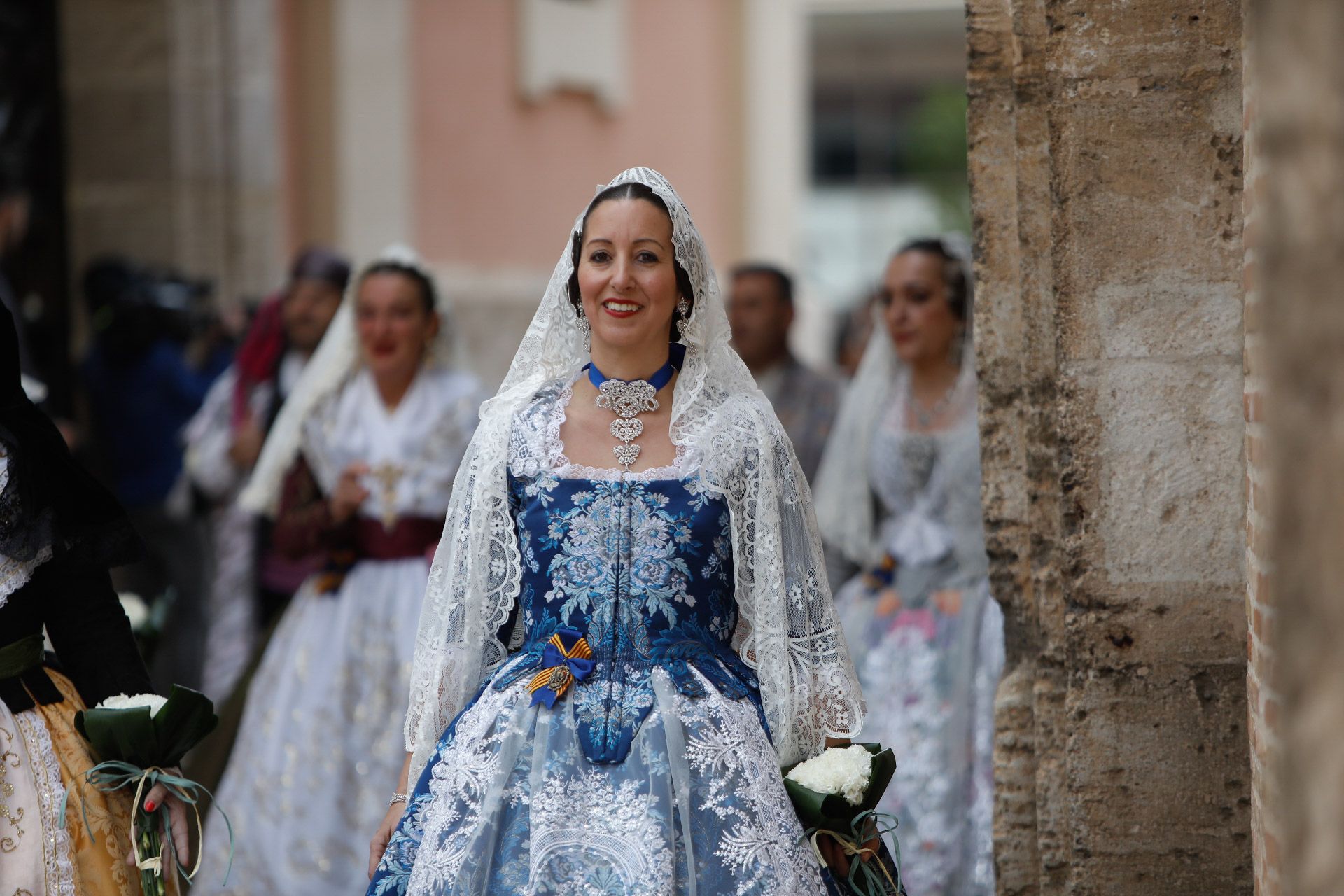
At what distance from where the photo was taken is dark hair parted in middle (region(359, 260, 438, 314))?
20.6ft

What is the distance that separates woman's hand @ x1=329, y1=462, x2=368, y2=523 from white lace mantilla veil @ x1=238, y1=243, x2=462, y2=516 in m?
0.34

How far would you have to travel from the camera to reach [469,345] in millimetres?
10734

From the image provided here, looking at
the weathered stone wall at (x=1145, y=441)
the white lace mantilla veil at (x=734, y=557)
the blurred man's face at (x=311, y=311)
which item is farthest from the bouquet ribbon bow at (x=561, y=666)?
the blurred man's face at (x=311, y=311)

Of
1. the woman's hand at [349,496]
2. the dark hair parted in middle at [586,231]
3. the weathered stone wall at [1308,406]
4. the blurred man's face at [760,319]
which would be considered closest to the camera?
the weathered stone wall at [1308,406]

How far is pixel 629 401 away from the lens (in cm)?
362

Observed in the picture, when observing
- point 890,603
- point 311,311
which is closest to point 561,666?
point 890,603

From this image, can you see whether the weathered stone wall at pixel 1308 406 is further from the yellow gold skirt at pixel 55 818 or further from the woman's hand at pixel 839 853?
the yellow gold skirt at pixel 55 818

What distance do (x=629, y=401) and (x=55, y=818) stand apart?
1.40 meters

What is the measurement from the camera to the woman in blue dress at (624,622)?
326 cm

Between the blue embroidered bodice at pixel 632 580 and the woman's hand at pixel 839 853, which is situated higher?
the blue embroidered bodice at pixel 632 580

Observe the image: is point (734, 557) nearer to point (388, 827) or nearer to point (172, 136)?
point (388, 827)

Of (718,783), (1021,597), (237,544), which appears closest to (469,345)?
(237,544)

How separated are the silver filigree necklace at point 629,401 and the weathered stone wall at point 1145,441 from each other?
0.93 m

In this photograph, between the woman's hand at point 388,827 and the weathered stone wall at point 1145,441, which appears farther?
the weathered stone wall at point 1145,441
